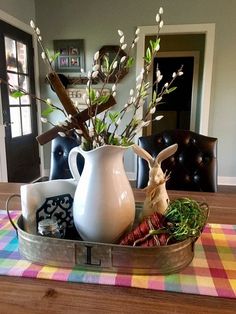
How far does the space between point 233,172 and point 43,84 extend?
3003mm

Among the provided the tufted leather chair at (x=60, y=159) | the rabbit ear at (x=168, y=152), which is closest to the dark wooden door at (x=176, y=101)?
the tufted leather chair at (x=60, y=159)

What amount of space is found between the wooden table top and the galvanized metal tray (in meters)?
0.06

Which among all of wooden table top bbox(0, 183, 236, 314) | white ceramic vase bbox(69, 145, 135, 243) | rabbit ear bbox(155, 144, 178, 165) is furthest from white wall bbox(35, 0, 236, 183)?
wooden table top bbox(0, 183, 236, 314)

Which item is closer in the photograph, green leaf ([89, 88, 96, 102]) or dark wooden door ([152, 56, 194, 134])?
green leaf ([89, 88, 96, 102])

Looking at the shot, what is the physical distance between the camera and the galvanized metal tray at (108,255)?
65cm

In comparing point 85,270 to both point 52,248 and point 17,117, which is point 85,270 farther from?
point 17,117

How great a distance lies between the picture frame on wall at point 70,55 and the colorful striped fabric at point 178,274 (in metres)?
3.26

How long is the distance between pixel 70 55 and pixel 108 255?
346 cm

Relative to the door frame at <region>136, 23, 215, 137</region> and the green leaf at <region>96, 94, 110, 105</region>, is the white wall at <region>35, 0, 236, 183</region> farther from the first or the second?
the green leaf at <region>96, 94, 110, 105</region>

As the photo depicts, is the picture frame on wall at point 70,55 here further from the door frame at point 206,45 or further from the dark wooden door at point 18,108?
the door frame at point 206,45

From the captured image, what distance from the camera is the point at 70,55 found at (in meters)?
3.64

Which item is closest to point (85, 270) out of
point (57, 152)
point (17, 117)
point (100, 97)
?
point (100, 97)

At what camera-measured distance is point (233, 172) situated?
12.2 ft

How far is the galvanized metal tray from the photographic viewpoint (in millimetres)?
650
